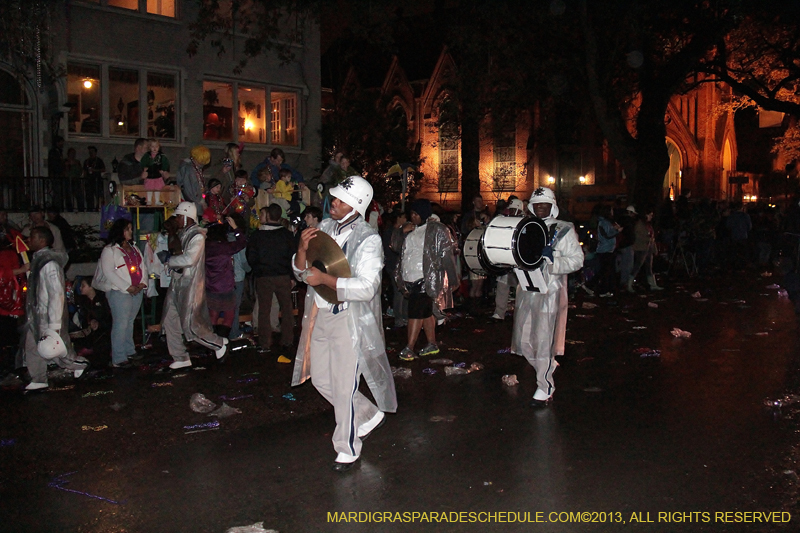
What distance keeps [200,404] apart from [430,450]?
258 centimetres

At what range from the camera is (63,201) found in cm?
1545

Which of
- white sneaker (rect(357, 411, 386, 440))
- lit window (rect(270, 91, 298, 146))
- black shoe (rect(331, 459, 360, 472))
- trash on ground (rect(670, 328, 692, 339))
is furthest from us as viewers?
lit window (rect(270, 91, 298, 146))

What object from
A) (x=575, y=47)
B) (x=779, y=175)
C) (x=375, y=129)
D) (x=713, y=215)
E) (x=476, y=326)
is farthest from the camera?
(x=779, y=175)

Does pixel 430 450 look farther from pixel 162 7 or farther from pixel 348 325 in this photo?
pixel 162 7

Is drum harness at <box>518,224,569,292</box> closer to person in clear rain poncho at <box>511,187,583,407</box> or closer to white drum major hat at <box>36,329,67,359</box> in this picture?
person in clear rain poncho at <box>511,187,583,407</box>

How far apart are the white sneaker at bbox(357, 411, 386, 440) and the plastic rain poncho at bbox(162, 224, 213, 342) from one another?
381 centimetres

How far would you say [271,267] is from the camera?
1002 cm

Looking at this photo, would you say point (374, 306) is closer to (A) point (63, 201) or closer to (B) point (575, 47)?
(A) point (63, 201)

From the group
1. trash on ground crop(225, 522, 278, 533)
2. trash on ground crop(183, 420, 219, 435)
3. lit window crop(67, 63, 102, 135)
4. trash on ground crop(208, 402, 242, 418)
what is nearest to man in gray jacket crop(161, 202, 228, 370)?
trash on ground crop(208, 402, 242, 418)

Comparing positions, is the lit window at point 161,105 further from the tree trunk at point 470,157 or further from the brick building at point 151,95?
the tree trunk at point 470,157

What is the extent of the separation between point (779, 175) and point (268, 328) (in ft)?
166

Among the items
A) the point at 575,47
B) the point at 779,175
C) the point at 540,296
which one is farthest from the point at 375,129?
the point at 779,175

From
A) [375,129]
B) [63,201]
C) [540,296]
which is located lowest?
[540,296]

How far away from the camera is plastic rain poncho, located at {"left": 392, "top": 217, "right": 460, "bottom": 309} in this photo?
973 cm
